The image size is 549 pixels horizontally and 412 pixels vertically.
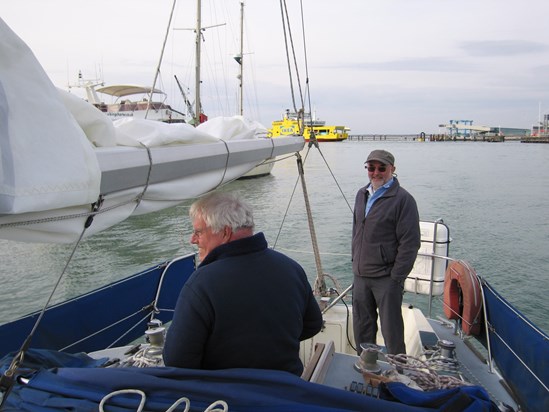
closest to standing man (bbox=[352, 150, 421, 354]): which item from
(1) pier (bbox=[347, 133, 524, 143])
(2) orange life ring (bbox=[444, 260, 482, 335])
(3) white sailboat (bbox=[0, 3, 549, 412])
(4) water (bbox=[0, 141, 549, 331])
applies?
(4) water (bbox=[0, 141, 549, 331])

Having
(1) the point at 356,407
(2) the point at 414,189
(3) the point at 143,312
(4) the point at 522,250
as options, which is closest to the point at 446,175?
(2) the point at 414,189

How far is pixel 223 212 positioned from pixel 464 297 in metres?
2.75

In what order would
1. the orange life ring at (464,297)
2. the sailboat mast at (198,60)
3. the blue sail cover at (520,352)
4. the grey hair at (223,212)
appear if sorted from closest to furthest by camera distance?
the grey hair at (223,212)
the blue sail cover at (520,352)
the orange life ring at (464,297)
the sailboat mast at (198,60)

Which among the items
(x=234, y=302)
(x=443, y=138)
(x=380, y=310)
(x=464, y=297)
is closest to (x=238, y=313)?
(x=234, y=302)

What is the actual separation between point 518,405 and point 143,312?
3.13 meters

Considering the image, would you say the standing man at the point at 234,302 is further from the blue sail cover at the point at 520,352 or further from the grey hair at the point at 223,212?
the blue sail cover at the point at 520,352

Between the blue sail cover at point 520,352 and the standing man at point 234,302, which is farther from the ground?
the standing man at point 234,302

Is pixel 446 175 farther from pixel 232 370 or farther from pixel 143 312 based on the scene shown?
pixel 232 370

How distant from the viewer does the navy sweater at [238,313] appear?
1.42 meters

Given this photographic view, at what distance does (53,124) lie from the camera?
124 centimetres

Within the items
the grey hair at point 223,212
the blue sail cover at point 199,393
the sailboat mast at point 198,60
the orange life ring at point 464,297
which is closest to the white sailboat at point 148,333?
the blue sail cover at point 199,393

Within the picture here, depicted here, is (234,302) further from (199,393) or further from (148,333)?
(148,333)

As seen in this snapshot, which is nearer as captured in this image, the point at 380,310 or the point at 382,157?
the point at 382,157

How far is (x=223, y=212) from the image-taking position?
158 centimetres
